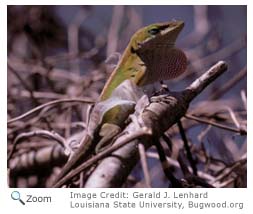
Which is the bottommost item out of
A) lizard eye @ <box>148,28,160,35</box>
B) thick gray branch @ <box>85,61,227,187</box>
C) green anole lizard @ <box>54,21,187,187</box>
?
thick gray branch @ <box>85,61,227,187</box>

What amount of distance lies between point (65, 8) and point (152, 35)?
0.90 ft

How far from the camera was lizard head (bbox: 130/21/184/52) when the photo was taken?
0.85 m

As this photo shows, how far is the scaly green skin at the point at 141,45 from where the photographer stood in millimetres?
854

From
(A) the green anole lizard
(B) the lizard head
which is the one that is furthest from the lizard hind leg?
(B) the lizard head

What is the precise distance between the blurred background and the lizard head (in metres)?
0.02

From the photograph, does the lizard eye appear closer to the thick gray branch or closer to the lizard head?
the lizard head

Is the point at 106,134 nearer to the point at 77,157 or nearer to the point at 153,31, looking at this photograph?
the point at 77,157

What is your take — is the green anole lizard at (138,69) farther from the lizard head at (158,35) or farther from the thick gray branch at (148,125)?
the thick gray branch at (148,125)

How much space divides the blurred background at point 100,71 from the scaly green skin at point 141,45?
0.07 feet
